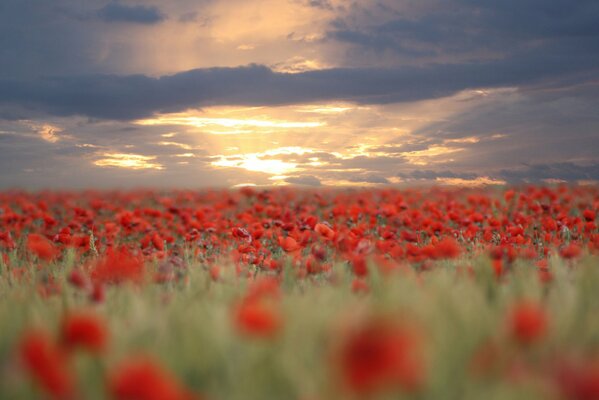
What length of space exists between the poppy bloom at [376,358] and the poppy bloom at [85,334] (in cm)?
54

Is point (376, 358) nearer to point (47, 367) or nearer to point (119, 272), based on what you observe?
point (47, 367)

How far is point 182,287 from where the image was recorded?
337 cm

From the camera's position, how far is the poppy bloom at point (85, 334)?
4.66 feet

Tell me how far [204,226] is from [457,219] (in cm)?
262

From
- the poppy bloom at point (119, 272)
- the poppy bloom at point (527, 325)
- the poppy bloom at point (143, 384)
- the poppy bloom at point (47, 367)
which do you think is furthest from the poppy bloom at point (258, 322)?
the poppy bloom at point (119, 272)

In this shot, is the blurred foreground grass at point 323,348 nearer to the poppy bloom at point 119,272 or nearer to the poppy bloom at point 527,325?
the poppy bloom at point 527,325

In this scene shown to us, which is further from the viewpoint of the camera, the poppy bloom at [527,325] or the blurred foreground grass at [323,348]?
the poppy bloom at [527,325]

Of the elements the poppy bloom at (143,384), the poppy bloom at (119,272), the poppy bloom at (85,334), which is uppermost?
the poppy bloom at (85,334)

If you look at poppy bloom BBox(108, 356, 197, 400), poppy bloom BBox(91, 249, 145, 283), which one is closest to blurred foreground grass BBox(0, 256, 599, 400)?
poppy bloom BBox(108, 356, 197, 400)

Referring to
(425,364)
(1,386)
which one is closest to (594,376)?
(425,364)

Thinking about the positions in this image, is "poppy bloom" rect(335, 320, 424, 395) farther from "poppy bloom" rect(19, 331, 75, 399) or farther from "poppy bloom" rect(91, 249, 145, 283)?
"poppy bloom" rect(91, 249, 145, 283)

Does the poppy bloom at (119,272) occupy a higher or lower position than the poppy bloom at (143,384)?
lower

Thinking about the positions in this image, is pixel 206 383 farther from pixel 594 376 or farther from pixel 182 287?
pixel 182 287

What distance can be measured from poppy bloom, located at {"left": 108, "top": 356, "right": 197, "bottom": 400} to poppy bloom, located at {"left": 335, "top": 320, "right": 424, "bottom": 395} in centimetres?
31
